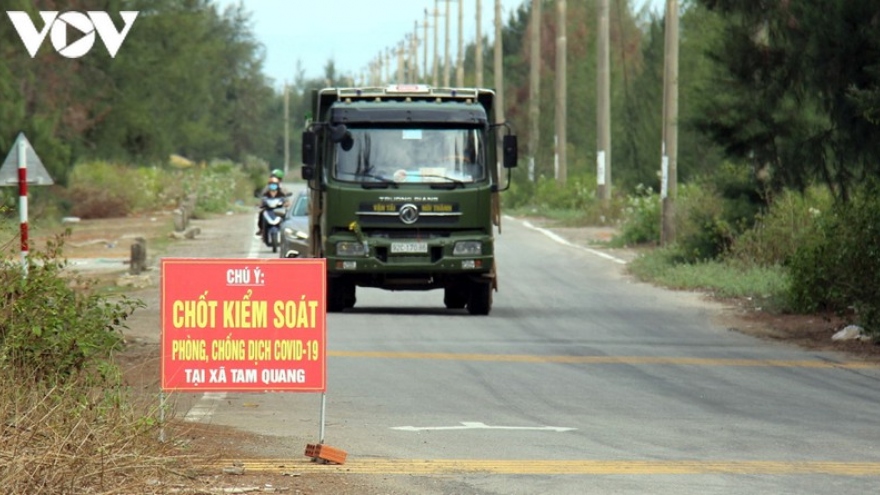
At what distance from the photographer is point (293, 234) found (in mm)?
30500

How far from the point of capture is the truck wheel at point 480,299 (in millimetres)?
24234

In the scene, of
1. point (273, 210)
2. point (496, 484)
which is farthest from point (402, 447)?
point (273, 210)

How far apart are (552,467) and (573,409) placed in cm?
337

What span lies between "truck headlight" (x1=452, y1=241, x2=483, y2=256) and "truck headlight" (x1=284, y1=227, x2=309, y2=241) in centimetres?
683

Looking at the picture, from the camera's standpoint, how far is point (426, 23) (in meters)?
132

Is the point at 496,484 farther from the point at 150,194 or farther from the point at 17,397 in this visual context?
the point at 150,194

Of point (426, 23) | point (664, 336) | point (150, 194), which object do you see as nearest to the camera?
point (664, 336)

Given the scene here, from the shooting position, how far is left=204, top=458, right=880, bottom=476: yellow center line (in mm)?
10820

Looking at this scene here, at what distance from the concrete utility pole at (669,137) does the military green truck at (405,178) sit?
45.6 ft

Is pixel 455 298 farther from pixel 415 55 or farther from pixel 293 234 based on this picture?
pixel 415 55

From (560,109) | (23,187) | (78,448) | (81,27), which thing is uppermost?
(81,27)

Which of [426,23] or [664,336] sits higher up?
[426,23]

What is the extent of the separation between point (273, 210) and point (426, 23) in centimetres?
9437

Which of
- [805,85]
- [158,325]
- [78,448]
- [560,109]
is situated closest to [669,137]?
[805,85]
